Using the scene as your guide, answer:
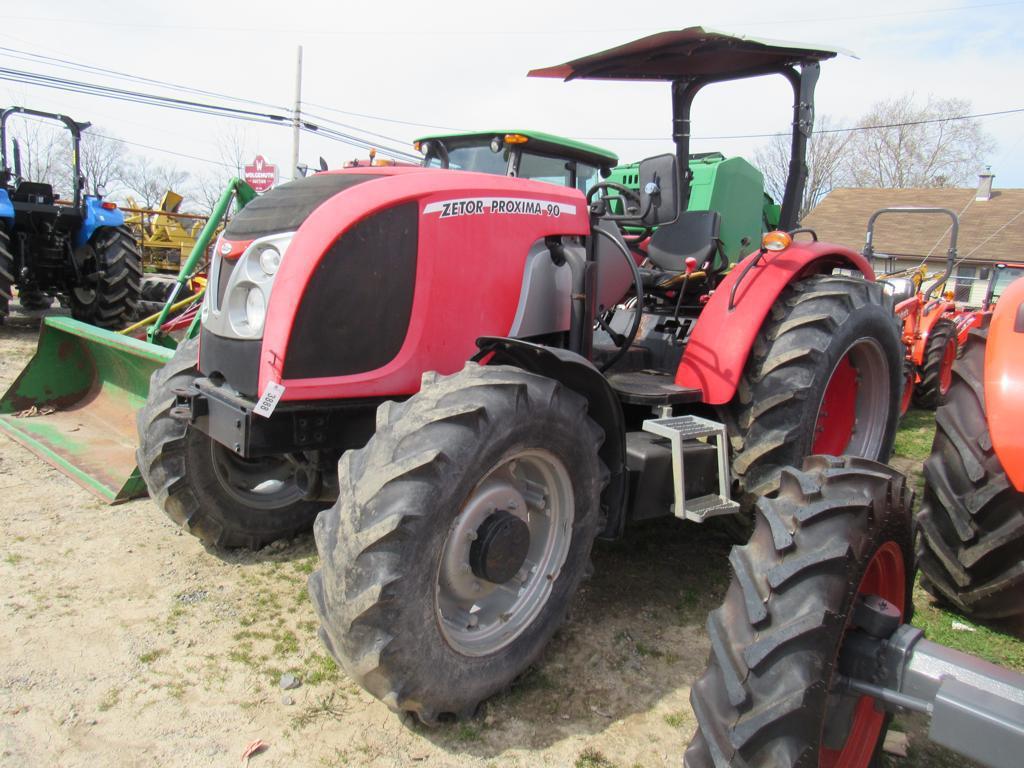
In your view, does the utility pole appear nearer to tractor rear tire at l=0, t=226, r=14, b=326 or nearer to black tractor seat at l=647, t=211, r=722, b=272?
tractor rear tire at l=0, t=226, r=14, b=326

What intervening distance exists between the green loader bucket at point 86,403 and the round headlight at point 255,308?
75.0 inches

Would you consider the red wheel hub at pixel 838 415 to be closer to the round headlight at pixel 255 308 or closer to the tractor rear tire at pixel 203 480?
the tractor rear tire at pixel 203 480

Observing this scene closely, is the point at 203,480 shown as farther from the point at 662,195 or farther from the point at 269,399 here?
the point at 662,195

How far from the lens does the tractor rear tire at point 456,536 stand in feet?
7.15

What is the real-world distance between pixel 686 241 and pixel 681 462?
59.3 inches

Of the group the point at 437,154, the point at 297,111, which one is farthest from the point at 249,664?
the point at 297,111

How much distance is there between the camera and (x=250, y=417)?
101 inches

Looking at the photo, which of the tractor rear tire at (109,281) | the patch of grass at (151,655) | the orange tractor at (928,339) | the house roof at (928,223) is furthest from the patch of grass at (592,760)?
the house roof at (928,223)

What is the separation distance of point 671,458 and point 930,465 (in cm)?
103

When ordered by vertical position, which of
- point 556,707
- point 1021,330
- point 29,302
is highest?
point 1021,330

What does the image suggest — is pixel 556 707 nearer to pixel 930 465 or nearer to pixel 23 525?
pixel 930 465

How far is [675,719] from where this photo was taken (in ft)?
8.59

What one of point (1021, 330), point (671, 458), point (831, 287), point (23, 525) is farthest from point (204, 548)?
point (1021, 330)

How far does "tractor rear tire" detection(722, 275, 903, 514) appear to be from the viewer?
3.23 meters
